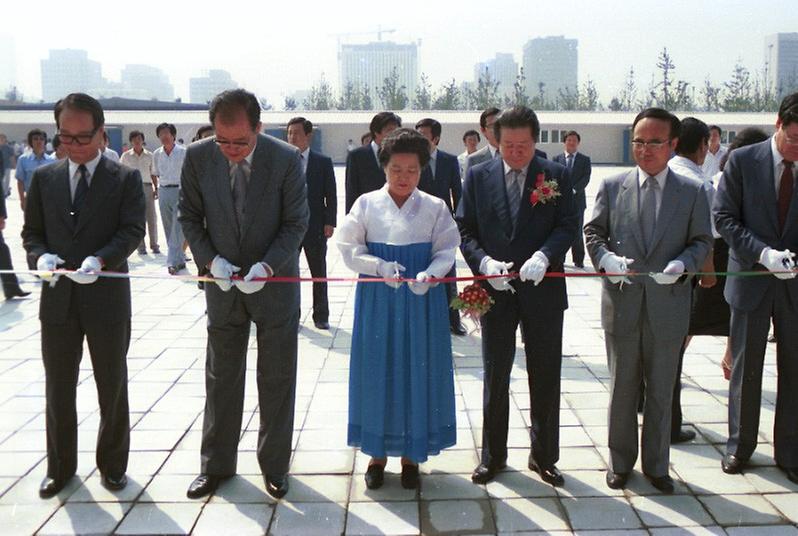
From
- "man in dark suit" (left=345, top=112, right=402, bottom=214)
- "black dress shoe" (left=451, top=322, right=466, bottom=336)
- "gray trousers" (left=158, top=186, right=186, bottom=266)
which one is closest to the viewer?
"man in dark suit" (left=345, top=112, right=402, bottom=214)

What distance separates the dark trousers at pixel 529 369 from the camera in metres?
3.77

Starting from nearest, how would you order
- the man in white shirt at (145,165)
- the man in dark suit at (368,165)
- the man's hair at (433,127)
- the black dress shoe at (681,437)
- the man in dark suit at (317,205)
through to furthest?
the black dress shoe at (681,437) → the man in dark suit at (368,165) → the man's hair at (433,127) → the man in dark suit at (317,205) → the man in white shirt at (145,165)

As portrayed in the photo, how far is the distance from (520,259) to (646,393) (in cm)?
91

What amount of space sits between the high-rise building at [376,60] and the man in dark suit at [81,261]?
156037 millimetres

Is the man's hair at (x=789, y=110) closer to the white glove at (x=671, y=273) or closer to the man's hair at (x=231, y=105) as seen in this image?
the white glove at (x=671, y=273)

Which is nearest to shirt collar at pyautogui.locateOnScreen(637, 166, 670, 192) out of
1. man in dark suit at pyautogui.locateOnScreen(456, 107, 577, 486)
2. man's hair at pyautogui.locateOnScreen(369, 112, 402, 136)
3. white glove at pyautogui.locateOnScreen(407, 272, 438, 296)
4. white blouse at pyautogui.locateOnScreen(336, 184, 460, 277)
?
man in dark suit at pyautogui.locateOnScreen(456, 107, 577, 486)

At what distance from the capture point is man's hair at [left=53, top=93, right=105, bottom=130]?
3.60 meters

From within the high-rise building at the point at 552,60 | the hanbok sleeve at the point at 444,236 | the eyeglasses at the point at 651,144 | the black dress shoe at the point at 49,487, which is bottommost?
the black dress shoe at the point at 49,487

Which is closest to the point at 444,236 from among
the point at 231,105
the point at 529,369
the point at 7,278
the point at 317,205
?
the point at 529,369

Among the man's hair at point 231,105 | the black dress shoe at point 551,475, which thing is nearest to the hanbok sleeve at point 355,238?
the man's hair at point 231,105

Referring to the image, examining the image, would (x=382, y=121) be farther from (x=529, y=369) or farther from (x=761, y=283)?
(x=761, y=283)

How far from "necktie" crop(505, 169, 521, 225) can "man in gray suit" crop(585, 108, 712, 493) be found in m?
0.43

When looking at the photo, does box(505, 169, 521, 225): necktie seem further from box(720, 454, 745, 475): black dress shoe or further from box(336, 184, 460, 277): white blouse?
box(720, 454, 745, 475): black dress shoe

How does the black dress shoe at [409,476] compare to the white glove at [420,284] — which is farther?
the black dress shoe at [409,476]
